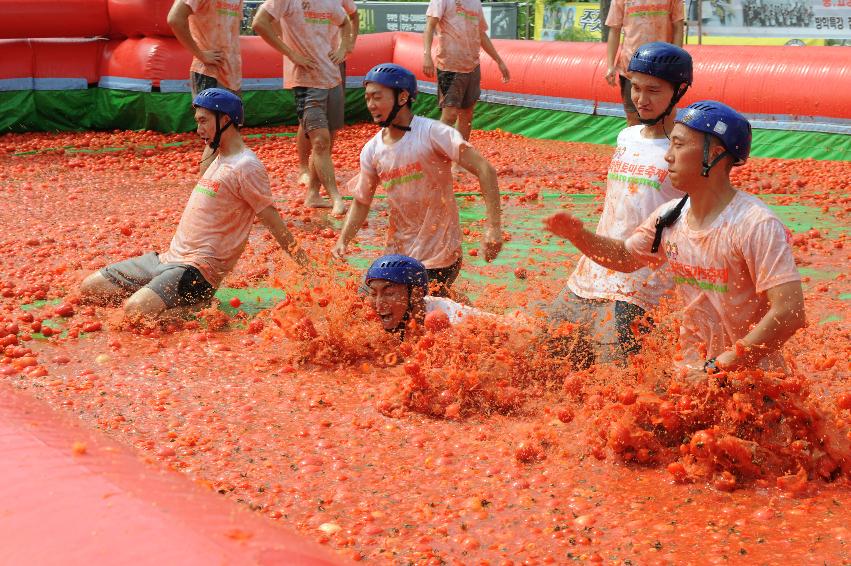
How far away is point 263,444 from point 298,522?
836 mm

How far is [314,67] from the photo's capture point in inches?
367

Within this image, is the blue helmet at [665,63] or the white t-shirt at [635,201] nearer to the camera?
the blue helmet at [665,63]

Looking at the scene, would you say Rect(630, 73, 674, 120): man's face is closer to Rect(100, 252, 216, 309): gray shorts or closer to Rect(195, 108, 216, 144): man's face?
Rect(195, 108, 216, 144): man's face

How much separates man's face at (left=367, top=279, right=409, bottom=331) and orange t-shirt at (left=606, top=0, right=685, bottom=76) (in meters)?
4.64

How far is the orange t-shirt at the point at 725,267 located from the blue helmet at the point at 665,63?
90 cm

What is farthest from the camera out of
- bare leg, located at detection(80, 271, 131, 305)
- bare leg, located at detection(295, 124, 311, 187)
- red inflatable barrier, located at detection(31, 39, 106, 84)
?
red inflatable barrier, located at detection(31, 39, 106, 84)

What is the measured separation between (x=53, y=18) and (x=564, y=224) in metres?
12.4

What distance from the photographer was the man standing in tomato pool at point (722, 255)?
3.69 metres

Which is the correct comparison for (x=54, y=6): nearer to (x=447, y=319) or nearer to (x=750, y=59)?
(x=750, y=59)

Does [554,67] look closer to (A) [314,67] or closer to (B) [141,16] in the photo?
(B) [141,16]

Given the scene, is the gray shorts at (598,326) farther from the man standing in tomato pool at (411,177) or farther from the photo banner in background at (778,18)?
the photo banner in background at (778,18)

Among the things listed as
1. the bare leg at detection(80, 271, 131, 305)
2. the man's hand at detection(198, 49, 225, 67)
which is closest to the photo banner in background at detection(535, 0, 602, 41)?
the man's hand at detection(198, 49, 225, 67)

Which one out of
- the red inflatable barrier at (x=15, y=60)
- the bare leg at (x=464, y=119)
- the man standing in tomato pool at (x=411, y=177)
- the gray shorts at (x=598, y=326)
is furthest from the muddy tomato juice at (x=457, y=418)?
the red inflatable barrier at (x=15, y=60)

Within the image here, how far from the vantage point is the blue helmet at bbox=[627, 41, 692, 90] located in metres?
4.79
